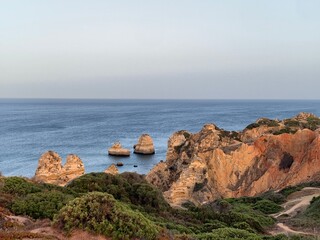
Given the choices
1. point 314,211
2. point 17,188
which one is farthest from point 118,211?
point 314,211

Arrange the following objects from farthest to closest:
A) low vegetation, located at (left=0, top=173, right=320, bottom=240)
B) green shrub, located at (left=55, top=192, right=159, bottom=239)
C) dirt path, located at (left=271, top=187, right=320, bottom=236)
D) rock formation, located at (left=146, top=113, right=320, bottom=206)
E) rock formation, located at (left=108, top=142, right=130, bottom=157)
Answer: rock formation, located at (left=108, top=142, right=130, bottom=157) < rock formation, located at (left=146, top=113, right=320, bottom=206) < dirt path, located at (left=271, top=187, right=320, bottom=236) < low vegetation, located at (left=0, top=173, right=320, bottom=240) < green shrub, located at (left=55, top=192, right=159, bottom=239)

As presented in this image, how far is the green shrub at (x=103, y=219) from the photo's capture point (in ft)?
34.9

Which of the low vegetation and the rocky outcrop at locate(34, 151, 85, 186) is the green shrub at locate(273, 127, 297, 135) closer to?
the low vegetation

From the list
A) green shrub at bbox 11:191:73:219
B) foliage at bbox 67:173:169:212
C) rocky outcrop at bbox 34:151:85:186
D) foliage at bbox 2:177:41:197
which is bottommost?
rocky outcrop at bbox 34:151:85:186

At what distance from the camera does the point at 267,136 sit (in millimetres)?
48781

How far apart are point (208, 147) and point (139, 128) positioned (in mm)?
87957

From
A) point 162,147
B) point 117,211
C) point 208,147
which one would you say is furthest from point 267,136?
point 162,147

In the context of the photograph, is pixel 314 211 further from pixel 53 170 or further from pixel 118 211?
pixel 53 170

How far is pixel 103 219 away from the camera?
10.8m

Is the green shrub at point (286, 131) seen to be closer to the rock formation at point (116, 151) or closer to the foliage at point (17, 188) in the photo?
the foliage at point (17, 188)

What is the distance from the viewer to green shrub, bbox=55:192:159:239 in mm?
10641

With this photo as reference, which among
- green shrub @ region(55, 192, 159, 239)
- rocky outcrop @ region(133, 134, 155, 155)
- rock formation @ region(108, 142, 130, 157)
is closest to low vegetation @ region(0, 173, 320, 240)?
green shrub @ region(55, 192, 159, 239)

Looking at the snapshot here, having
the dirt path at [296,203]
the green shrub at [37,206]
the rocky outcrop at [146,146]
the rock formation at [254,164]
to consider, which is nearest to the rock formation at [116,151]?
the rocky outcrop at [146,146]

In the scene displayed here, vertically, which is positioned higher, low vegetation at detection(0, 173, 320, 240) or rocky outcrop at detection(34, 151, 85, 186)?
low vegetation at detection(0, 173, 320, 240)
